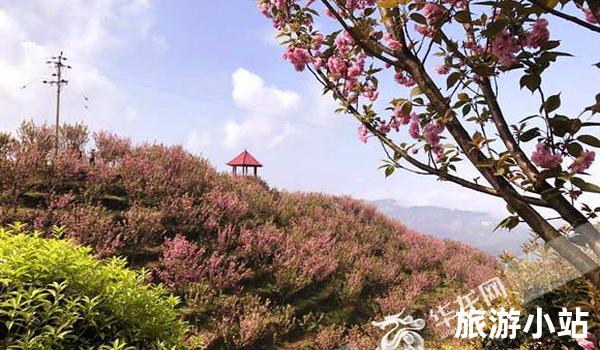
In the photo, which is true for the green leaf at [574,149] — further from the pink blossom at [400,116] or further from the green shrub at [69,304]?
the green shrub at [69,304]

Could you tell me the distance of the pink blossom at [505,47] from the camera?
213 cm

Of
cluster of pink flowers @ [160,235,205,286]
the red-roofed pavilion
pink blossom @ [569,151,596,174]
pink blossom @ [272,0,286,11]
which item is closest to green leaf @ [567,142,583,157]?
pink blossom @ [569,151,596,174]

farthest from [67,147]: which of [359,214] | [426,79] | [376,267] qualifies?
[426,79]

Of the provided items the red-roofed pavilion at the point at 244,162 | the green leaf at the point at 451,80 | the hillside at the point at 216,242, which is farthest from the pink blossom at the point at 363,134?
the red-roofed pavilion at the point at 244,162

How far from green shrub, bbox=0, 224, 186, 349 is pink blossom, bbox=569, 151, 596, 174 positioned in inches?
111

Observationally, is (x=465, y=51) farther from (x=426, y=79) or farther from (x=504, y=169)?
(x=504, y=169)

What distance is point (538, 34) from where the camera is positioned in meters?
2.16

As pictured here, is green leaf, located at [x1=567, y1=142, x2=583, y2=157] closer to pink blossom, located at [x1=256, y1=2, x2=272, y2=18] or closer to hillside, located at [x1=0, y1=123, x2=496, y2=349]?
pink blossom, located at [x1=256, y1=2, x2=272, y2=18]

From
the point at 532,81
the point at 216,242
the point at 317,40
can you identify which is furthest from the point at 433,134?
the point at 216,242

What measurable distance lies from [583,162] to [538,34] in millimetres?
584

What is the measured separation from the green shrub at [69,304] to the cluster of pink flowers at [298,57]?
204cm

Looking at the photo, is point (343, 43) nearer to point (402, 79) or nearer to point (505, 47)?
point (402, 79)

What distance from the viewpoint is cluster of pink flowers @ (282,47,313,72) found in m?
3.45

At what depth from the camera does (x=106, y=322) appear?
352 centimetres
